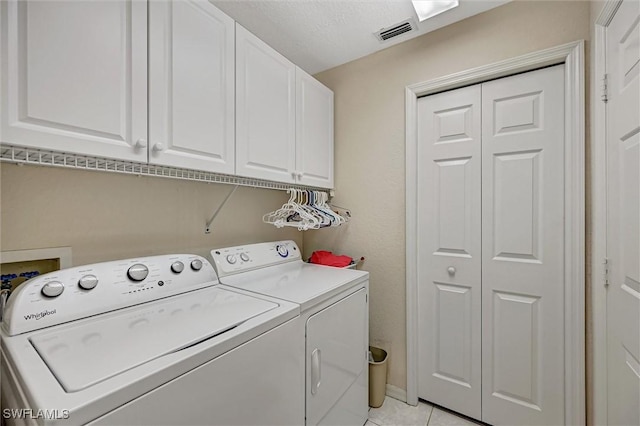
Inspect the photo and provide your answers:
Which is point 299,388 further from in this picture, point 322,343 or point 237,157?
point 237,157

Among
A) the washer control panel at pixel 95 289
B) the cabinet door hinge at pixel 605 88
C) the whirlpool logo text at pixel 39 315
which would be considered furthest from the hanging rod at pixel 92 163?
the cabinet door hinge at pixel 605 88

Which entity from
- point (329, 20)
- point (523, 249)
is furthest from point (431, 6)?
point (523, 249)

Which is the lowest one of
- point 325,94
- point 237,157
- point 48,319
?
point 48,319

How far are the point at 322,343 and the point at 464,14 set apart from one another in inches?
86.0

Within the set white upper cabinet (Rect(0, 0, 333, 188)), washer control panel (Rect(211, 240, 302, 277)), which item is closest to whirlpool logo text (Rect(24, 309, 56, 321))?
white upper cabinet (Rect(0, 0, 333, 188))

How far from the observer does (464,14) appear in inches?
68.7

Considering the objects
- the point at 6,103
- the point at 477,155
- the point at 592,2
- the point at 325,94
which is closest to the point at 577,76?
the point at 592,2

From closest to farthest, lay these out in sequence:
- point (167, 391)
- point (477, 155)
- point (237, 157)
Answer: point (167, 391) < point (237, 157) < point (477, 155)

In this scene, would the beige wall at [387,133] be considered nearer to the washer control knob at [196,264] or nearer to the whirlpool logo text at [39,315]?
the washer control knob at [196,264]

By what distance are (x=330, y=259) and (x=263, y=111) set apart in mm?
1180

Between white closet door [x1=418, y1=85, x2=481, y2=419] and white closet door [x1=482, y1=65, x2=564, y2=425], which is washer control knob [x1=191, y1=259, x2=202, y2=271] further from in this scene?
white closet door [x1=482, y1=65, x2=564, y2=425]

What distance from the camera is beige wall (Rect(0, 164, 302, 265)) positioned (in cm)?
108

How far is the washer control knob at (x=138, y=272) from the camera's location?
3.76 feet

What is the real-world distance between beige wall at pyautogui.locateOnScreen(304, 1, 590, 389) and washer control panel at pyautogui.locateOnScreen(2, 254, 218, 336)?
51.5 inches
